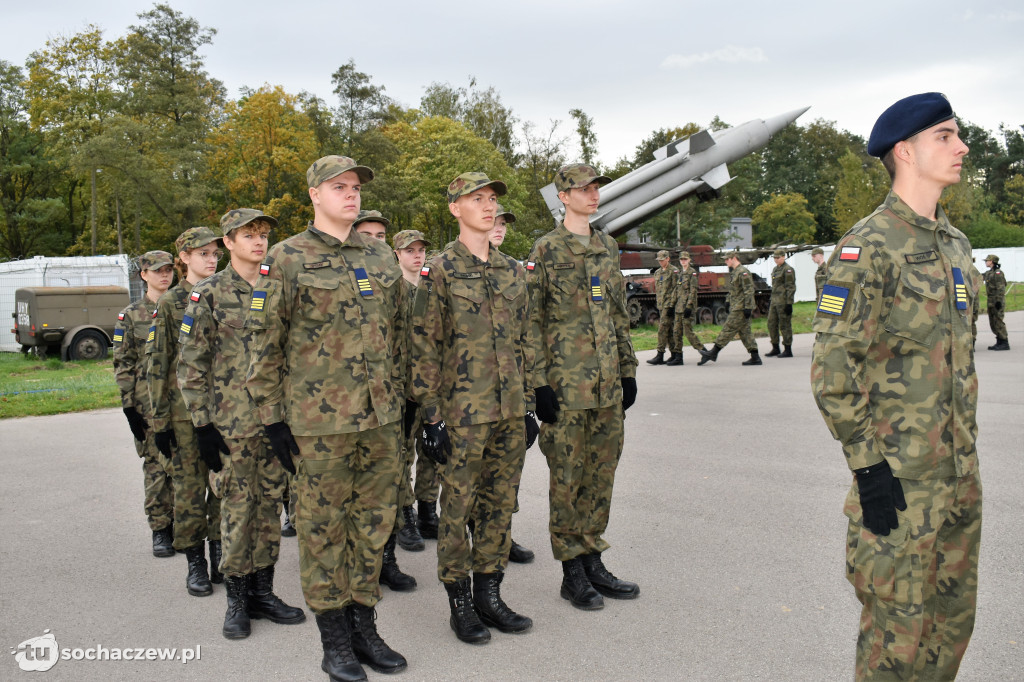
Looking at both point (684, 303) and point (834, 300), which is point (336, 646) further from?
point (684, 303)

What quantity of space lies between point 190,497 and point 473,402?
1756mm

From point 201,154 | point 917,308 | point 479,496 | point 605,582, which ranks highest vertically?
point 201,154

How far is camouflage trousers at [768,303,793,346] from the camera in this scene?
14.2 meters

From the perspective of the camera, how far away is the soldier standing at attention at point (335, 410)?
130 inches

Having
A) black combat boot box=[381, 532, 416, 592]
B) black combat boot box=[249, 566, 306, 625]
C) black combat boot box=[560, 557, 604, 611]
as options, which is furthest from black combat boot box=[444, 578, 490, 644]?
black combat boot box=[249, 566, 306, 625]

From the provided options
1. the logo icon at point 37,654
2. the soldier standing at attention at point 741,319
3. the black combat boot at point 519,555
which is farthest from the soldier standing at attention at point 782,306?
the logo icon at point 37,654

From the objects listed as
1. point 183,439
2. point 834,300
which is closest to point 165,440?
point 183,439

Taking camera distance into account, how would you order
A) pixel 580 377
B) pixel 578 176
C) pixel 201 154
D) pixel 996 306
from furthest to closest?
pixel 201 154 → pixel 996 306 → pixel 578 176 → pixel 580 377

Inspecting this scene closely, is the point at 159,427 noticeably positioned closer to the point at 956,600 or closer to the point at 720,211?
the point at 956,600

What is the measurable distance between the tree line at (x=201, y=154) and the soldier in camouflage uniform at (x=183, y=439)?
2648 cm

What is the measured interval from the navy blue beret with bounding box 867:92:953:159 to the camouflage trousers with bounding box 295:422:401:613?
84.4 inches

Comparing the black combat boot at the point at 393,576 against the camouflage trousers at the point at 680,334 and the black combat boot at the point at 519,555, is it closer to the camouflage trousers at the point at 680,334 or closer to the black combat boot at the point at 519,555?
the black combat boot at the point at 519,555

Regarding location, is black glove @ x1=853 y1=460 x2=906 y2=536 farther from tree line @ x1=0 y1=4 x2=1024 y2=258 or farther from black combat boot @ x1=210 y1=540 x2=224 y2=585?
tree line @ x1=0 y1=4 x2=1024 y2=258

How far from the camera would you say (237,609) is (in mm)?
3852
